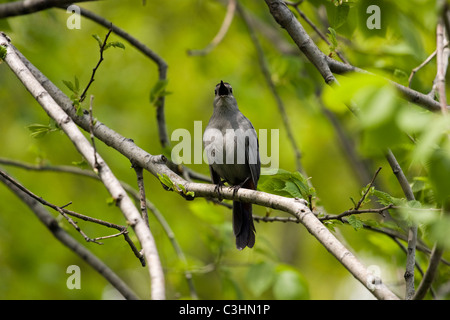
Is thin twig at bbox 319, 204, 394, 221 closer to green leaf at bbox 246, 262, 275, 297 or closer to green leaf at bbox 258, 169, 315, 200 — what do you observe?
green leaf at bbox 258, 169, 315, 200

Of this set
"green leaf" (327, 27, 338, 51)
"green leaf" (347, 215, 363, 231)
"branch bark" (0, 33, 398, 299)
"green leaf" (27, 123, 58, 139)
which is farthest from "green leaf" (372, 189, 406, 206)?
"green leaf" (27, 123, 58, 139)

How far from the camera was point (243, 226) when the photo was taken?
545cm

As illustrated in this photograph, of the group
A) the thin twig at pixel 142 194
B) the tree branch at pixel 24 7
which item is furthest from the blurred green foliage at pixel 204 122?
the tree branch at pixel 24 7

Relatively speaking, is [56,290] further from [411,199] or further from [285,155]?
[411,199]

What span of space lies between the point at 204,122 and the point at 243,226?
17.0 ft

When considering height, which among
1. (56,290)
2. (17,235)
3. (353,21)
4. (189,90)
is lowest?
(56,290)

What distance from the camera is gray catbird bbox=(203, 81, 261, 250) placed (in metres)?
5.31

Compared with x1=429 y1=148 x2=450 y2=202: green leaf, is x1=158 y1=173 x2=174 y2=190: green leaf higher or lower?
higher

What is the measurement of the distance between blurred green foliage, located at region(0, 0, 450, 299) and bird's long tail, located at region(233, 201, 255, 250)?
0.22 meters

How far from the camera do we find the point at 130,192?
5.40 m

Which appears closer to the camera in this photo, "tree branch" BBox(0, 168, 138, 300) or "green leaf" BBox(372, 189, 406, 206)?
"green leaf" BBox(372, 189, 406, 206)

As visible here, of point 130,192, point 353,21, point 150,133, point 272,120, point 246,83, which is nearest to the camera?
point 353,21
